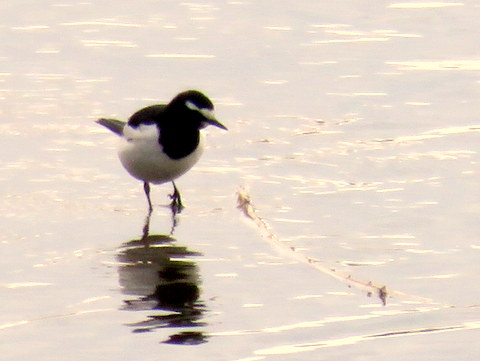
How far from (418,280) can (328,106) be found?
425 centimetres

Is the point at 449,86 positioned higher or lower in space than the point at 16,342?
higher

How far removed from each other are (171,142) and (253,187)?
2.31 ft

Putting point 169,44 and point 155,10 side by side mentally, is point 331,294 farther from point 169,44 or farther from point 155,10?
point 155,10

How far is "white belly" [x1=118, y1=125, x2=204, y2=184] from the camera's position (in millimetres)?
10109

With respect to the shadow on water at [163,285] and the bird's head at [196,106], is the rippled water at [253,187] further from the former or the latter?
the bird's head at [196,106]

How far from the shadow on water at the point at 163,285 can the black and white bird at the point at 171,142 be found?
0.68 m

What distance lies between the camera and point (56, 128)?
1173 cm

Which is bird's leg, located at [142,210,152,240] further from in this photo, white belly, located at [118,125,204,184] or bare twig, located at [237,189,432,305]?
bare twig, located at [237,189,432,305]

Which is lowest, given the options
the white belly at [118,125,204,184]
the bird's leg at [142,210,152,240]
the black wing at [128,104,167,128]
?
the bird's leg at [142,210,152,240]

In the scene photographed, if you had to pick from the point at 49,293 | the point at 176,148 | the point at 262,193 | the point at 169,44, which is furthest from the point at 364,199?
the point at 169,44

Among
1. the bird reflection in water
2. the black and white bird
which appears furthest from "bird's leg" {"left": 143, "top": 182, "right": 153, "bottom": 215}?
the bird reflection in water

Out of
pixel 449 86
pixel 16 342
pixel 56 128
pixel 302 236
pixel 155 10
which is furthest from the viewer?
pixel 155 10

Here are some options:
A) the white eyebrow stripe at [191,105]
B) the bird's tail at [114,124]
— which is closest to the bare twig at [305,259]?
the white eyebrow stripe at [191,105]

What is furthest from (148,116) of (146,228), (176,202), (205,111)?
(146,228)
